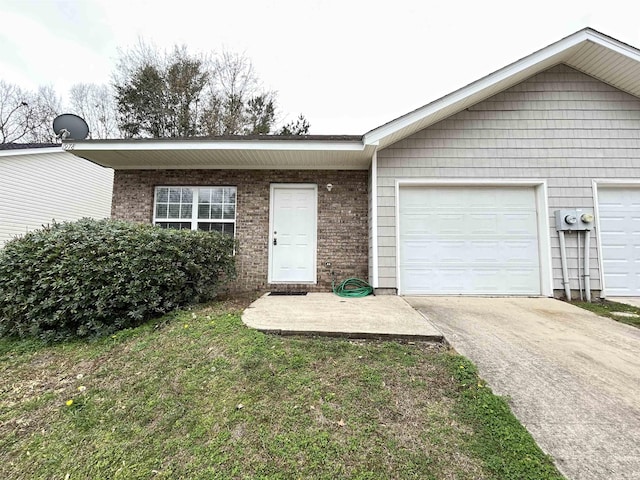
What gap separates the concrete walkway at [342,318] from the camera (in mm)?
2895

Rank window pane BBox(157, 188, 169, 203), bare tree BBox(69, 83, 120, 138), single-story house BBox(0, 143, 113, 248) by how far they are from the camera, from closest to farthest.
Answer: window pane BBox(157, 188, 169, 203)
single-story house BBox(0, 143, 113, 248)
bare tree BBox(69, 83, 120, 138)

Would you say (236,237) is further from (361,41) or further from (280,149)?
(361,41)

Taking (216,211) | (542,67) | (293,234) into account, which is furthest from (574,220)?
(216,211)

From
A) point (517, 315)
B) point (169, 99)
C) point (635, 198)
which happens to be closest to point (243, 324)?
point (517, 315)

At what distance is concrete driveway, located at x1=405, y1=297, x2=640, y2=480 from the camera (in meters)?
1.57

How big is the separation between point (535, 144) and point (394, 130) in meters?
2.93

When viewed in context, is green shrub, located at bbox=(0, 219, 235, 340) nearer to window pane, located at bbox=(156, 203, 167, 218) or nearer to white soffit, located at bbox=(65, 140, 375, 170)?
white soffit, located at bbox=(65, 140, 375, 170)

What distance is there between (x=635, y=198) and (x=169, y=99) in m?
16.1

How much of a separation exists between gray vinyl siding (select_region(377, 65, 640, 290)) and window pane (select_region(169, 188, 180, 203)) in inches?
176

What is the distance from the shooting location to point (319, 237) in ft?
19.9

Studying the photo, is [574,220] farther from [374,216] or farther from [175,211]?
[175,211]

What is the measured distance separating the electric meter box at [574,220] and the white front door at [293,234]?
4.73 metres

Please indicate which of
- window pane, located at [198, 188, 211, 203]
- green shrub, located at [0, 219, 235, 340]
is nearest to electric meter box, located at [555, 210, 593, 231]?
green shrub, located at [0, 219, 235, 340]

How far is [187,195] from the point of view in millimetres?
6312
